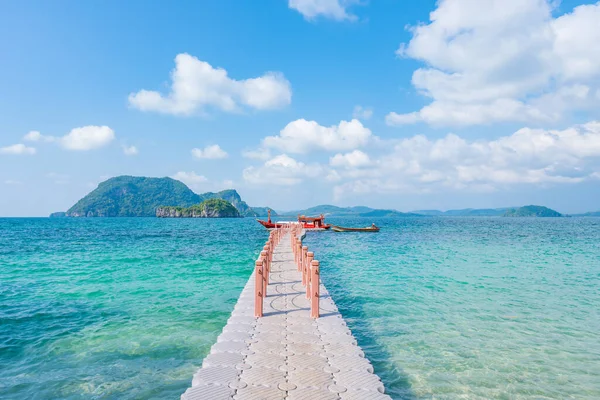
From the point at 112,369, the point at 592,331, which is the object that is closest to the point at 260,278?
the point at 112,369

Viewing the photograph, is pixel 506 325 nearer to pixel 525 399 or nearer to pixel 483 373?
pixel 483 373

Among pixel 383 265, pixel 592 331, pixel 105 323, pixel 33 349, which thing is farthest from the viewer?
pixel 383 265

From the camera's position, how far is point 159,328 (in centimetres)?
995

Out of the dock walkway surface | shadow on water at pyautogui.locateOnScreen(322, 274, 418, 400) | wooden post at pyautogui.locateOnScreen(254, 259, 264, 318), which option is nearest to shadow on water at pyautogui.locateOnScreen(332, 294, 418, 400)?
shadow on water at pyautogui.locateOnScreen(322, 274, 418, 400)

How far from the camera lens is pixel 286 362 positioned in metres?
6.36

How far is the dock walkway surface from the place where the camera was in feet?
17.2

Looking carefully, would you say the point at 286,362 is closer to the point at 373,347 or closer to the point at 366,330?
the point at 373,347

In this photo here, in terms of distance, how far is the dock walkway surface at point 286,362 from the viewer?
525cm

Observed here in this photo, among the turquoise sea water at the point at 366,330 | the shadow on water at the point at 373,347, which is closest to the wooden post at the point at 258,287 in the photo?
the turquoise sea water at the point at 366,330

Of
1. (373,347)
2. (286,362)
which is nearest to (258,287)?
(286,362)

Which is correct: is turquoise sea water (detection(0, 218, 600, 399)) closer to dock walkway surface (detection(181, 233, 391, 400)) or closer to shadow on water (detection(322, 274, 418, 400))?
shadow on water (detection(322, 274, 418, 400))

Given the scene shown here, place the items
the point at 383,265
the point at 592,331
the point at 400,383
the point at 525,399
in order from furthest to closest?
1. the point at 383,265
2. the point at 592,331
3. the point at 400,383
4. the point at 525,399

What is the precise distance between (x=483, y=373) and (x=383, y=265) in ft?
50.7

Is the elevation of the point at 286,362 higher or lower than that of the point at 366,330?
higher
